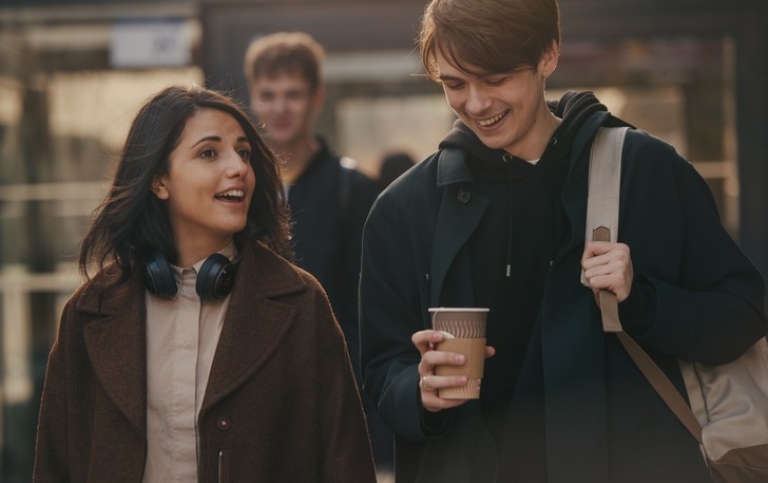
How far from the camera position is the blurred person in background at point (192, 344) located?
3.11 metres

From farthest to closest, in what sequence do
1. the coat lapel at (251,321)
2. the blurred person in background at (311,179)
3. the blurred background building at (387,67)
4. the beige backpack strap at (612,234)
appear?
the blurred background building at (387,67) < the blurred person in background at (311,179) < the coat lapel at (251,321) < the beige backpack strap at (612,234)

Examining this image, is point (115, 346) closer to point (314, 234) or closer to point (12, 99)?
point (314, 234)

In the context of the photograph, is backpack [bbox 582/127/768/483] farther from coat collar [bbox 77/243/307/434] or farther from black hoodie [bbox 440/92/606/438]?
coat collar [bbox 77/243/307/434]

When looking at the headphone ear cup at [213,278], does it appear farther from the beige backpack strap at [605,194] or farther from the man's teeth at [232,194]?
the beige backpack strap at [605,194]

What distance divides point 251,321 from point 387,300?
0.37 meters

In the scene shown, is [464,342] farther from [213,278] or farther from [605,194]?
[213,278]

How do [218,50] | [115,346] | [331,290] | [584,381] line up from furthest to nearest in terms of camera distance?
[218,50]
[331,290]
[115,346]
[584,381]

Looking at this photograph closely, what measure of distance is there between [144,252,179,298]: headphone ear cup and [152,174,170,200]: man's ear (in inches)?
8.7

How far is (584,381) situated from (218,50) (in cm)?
414

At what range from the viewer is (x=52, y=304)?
723cm

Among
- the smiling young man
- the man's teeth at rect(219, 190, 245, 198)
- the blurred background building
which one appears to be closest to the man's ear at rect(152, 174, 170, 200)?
the man's teeth at rect(219, 190, 245, 198)

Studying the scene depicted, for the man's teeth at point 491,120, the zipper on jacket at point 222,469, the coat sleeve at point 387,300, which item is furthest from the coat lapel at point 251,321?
the man's teeth at point 491,120

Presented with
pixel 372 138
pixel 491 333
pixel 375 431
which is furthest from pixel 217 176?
pixel 372 138

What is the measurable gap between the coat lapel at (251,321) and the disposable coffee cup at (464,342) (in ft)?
2.08
